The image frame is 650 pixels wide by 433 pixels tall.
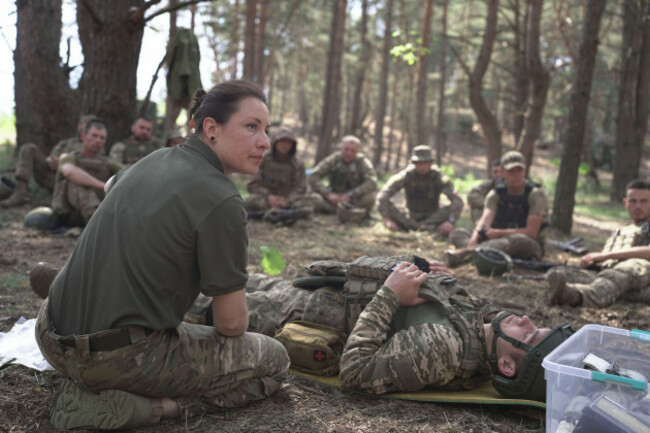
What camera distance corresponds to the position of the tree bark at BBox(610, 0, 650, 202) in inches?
539

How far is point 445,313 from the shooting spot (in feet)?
10.8

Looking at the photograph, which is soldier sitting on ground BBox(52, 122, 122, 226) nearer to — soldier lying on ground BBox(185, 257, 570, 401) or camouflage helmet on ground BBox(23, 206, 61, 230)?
camouflage helmet on ground BBox(23, 206, 61, 230)

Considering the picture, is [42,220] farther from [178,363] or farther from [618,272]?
[618,272]

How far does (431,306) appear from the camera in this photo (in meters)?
3.35

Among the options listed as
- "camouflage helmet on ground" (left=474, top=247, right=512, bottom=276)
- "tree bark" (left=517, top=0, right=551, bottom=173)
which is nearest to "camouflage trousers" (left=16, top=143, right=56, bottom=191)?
"camouflage helmet on ground" (left=474, top=247, right=512, bottom=276)

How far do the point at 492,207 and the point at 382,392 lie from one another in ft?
16.6

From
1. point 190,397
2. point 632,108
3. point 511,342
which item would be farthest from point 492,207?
point 632,108

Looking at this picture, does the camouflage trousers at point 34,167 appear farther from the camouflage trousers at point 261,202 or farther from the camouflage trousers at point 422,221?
the camouflage trousers at point 422,221

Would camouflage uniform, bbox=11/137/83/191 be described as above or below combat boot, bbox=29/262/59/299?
above

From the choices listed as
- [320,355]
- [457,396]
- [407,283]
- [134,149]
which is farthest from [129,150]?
[457,396]

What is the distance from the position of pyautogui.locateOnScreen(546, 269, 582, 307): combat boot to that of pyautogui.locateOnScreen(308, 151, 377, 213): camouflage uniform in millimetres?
5570

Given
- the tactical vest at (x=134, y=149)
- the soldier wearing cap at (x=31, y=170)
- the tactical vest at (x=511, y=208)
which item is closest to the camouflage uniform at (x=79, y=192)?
the tactical vest at (x=134, y=149)

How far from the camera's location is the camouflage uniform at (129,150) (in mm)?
8164

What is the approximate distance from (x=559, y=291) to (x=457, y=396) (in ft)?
8.07
